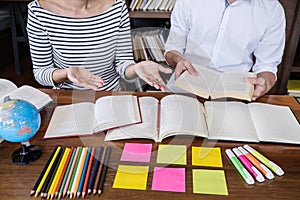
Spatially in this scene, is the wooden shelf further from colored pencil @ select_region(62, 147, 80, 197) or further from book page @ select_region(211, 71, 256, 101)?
colored pencil @ select_region(62, 147, 80, 197)

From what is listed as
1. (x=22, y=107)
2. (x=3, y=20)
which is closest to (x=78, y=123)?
(x=22, y=107)

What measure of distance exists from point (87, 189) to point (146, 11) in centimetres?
142

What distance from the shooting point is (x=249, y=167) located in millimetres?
746

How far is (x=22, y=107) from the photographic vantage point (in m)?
0.73

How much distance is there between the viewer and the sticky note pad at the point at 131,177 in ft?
2.30

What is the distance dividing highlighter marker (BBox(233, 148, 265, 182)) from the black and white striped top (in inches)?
26.3

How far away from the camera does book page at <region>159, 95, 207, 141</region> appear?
85 cm

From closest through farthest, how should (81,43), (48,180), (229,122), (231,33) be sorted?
1. (48,180)
2. (229,122)
3. (81,43)
4. (231,33)

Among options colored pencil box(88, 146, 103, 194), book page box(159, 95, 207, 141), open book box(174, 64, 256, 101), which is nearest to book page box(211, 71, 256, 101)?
open book box(174, 64, 256, 101)

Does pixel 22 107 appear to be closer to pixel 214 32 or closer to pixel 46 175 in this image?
pixel 46 175

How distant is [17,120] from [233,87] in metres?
0.71

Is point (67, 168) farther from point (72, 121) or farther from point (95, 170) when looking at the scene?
point (72, 121)

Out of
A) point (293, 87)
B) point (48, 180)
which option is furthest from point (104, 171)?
point (293, 87)

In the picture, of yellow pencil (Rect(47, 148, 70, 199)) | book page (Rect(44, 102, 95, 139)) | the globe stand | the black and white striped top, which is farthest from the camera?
the black and white striped top
